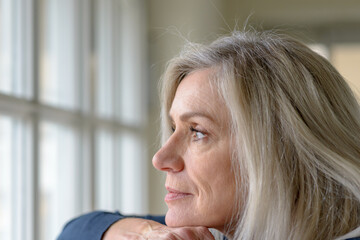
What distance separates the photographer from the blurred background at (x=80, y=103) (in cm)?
211

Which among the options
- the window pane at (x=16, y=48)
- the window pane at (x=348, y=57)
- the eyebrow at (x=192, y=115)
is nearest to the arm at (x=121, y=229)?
the eyebrow at (x=192, y=115)

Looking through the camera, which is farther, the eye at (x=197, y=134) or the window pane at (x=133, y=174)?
the window pane at (x=133, y=174)

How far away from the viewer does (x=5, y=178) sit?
204 centimetres

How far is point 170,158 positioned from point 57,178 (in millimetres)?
1458

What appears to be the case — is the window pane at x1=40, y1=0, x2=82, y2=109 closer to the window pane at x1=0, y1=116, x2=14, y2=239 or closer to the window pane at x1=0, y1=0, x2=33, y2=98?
the window pane at x1=0, y1=0, x2=33, y2=98

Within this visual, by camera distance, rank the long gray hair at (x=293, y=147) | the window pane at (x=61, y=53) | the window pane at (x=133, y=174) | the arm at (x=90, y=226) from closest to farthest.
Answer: the long gray hair at (x=293, y=147), the arm at (x=90, y=226), the window pane at (x=61, y=53), the window pane at (x=133, y=174)

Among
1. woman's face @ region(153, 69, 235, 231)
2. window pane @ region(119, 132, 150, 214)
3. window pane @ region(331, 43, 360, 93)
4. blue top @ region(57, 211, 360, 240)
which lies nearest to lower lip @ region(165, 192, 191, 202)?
woman's face @ region(153, 69, 235, 231)

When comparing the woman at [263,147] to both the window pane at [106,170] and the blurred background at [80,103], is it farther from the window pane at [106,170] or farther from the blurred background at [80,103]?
the window pane at [106,170]

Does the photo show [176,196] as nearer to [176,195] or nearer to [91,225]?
[176,195]

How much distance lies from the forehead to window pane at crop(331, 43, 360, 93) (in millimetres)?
5120

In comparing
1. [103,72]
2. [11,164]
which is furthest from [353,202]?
[103,72]

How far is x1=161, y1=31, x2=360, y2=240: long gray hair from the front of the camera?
1217 mm

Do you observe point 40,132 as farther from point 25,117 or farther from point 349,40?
point 349,40

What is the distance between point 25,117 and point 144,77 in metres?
2.62
